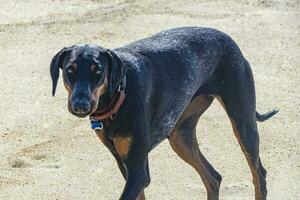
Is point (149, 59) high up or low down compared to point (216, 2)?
up

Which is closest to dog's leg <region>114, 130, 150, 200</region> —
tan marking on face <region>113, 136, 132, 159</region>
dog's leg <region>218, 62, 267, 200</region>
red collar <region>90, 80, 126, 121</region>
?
tan marking on face <region>113, 136, 132, 159</region>

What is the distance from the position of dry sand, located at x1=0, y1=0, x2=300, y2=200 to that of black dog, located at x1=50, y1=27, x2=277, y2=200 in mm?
918

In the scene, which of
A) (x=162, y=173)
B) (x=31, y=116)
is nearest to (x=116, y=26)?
(x=31, y=116)

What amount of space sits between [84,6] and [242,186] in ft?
19.7

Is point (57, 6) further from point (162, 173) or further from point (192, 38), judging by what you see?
point (192, 38)

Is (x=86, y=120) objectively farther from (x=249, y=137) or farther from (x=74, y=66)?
(x=74, y=66)

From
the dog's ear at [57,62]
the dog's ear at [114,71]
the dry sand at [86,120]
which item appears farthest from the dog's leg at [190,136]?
the dog's ear at [57,62]

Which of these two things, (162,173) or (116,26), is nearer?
(162,173)

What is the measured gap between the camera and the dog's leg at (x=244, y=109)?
7539 mm

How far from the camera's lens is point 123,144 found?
664 cm

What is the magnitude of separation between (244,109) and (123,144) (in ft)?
4.86

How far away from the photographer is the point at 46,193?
28.0 feet

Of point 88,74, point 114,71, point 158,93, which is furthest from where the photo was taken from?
point 158,93

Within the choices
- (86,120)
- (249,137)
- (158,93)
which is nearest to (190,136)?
(249,137)
